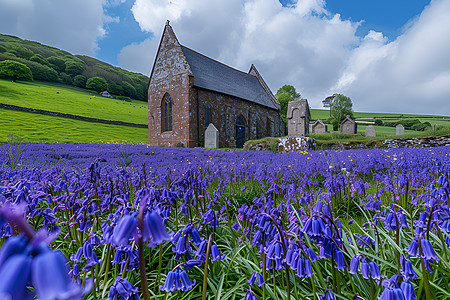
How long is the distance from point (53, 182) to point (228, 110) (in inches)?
996

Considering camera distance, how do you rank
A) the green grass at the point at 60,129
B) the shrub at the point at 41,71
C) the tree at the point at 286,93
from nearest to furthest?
the green grass at the point at 60,129, the tree at the point at 286,93, the shrub at the point at 41,71

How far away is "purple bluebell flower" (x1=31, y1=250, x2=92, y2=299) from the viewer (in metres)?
0.50

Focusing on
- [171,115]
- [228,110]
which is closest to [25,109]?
[171,115]

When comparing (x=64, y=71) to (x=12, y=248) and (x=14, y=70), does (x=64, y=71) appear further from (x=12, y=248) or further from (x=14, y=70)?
(x=12, y=248)

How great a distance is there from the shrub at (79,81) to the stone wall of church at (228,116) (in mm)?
73613

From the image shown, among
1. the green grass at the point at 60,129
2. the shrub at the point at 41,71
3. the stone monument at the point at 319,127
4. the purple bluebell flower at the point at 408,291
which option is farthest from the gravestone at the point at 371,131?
the shrub at the point at 41,71

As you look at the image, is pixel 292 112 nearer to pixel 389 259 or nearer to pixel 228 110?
pixel 228 110

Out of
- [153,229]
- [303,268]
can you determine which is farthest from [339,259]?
[153,229]

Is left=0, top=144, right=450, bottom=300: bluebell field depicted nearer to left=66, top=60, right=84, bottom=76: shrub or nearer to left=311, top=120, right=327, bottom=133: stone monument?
left=311, top=120, right=327, bottom=133: stone monument

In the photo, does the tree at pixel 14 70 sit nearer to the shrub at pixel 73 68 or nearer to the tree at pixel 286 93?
the shrub at pixel 73 68

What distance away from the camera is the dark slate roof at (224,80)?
86.0 ft

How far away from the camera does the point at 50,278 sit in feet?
1.70

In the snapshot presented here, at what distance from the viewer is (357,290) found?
1759 mm

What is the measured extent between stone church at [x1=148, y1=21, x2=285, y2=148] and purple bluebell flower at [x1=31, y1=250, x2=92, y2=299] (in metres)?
22.8
